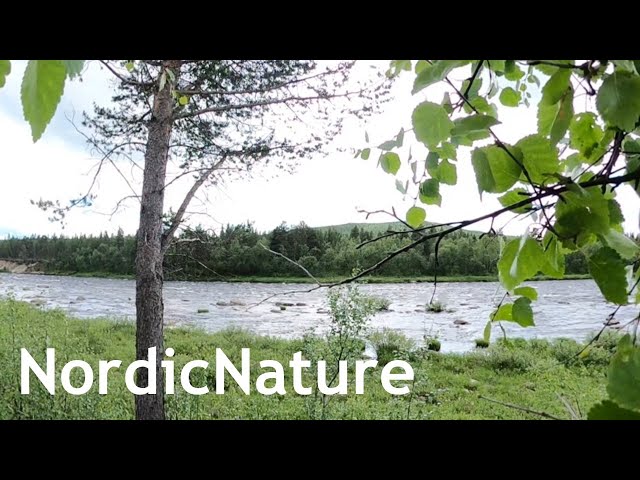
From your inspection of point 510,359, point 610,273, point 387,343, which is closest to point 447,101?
point 610,273

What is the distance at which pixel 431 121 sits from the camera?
0.69 feet

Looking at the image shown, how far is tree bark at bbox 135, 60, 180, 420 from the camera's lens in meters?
2.18

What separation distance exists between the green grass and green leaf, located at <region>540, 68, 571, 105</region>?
91.9 inches

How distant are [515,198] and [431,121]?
6 cm

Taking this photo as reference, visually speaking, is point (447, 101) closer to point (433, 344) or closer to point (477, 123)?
point (477, 123)

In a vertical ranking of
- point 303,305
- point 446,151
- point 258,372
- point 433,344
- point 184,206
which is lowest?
point 258,372

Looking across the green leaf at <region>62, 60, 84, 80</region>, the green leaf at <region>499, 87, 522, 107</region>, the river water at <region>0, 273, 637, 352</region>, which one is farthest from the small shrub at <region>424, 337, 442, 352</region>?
the green leaf at <region>62, 60, 84, 80</region>

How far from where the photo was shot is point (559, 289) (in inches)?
124

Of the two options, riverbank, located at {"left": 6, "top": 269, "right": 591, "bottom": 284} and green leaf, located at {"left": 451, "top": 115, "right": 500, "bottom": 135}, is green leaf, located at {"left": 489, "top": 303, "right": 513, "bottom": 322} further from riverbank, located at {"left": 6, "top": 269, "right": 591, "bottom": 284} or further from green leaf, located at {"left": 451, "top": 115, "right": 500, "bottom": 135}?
riverbank, located at {"left": 6, "top": 269, "right": 591, "bottom": 284}

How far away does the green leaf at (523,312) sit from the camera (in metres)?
0.26
